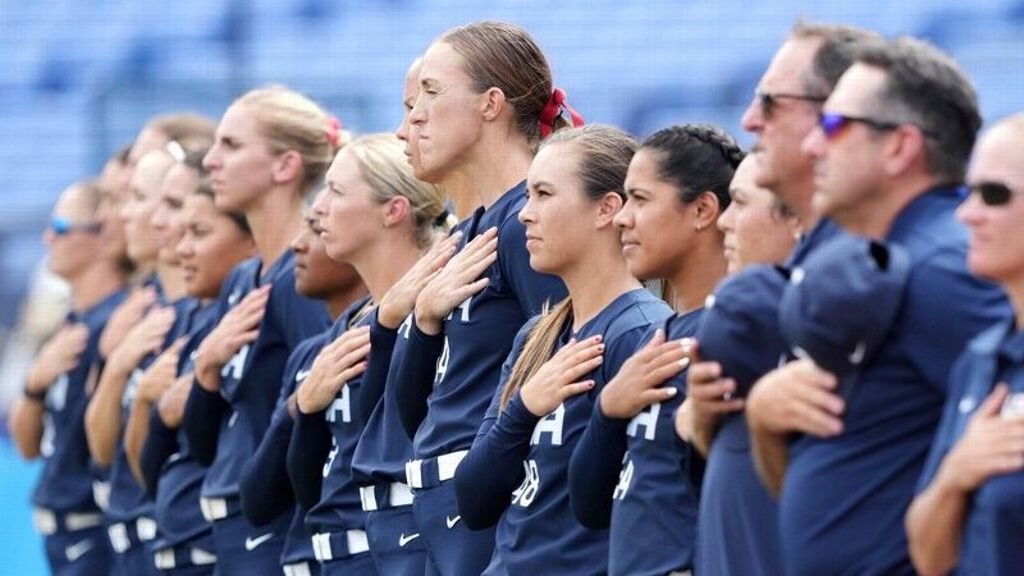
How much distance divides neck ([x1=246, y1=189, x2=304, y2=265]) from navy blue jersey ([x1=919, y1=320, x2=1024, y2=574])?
3.76 meters

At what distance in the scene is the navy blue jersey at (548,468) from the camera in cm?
416

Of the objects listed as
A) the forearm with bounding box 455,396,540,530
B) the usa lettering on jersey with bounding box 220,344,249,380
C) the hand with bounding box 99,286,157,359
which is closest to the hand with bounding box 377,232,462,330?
the forearm with bounding box 455,396,540,530

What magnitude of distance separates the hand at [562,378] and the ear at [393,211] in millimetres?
1407

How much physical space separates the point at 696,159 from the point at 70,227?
5172mm

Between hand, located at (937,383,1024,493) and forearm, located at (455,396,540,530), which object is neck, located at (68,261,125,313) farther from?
hand, located at (937,383,1024,493)

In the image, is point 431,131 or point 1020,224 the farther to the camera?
point 431,131

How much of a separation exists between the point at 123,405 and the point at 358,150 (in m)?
2.43

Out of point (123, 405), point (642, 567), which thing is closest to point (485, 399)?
point (642, 567)

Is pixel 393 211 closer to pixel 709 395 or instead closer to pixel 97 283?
pixel 709 395

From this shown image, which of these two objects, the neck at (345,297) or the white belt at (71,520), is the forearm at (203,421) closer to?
the neck at (345,297)

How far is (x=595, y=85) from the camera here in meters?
13.3

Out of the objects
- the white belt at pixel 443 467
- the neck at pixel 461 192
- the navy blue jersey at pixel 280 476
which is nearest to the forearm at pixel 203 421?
the navy blue jersey at pixel 280 476

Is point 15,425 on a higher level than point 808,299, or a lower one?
lower

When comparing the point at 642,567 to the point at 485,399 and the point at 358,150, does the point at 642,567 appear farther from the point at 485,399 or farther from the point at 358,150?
the point at 358,150
